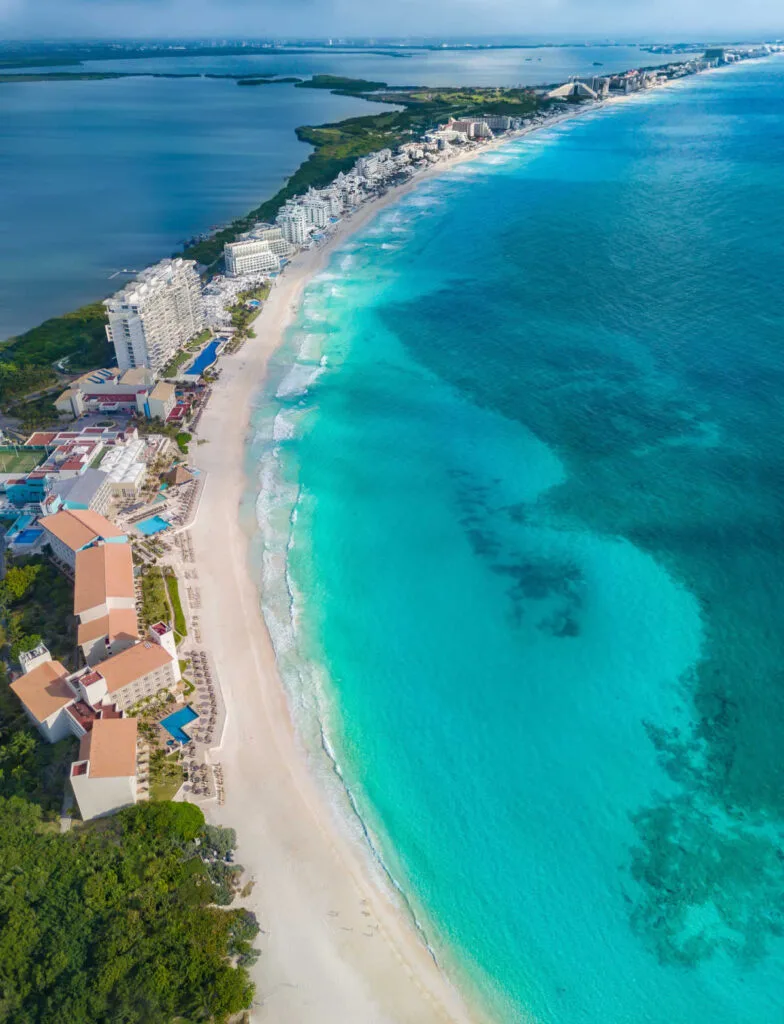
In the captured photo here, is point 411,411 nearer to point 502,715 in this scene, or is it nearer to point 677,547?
point 677,547

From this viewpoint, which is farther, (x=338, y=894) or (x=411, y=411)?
(x=411, y=411)

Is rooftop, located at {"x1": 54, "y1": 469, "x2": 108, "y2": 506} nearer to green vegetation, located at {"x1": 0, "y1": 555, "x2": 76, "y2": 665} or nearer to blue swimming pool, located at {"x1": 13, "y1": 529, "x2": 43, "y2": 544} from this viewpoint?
blue swimming pool, located at {"x1": 13, "y1": 529, "x2": 43, "y2": 544}

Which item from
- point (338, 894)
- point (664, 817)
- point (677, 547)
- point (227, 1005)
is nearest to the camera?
point (227, 1005)

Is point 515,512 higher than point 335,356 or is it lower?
lower

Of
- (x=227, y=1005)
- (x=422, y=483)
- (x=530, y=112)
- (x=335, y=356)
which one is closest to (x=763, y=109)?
(x=530, y=112)

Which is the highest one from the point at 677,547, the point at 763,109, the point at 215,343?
the point at 763,109

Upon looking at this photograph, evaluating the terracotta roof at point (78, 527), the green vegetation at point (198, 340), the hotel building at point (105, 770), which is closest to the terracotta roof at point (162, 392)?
the green vegetation at point (198, 340)
